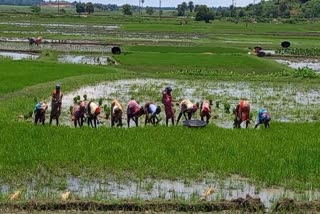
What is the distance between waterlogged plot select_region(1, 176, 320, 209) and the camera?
8.44 metres

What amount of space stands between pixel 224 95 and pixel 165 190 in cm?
1141

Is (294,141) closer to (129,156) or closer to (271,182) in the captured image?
(271,182)

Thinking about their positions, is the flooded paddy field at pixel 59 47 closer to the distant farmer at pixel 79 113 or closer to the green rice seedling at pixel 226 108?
the green rice seedling at pixel 226 108

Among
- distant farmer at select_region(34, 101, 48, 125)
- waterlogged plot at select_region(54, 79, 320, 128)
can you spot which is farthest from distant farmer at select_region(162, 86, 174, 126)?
distant farmer at select_region(34, 101, 48, 125)

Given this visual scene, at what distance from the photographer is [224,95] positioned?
65.3 feet

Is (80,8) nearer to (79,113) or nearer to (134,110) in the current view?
(134,110)

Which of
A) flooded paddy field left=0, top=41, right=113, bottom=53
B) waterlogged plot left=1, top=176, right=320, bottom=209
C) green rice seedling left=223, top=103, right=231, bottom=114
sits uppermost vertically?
waterlogged plot left=1, top=176, right=320, bottom=209

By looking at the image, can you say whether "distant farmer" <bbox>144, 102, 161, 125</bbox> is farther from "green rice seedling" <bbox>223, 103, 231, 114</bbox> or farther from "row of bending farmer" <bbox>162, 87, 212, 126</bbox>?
"green rice seedling" <bbox>223, 103, 231, 114</bbox>

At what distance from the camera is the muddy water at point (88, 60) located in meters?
30.2

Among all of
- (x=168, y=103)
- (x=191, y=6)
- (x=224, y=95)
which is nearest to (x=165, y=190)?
(x=168, y=103)

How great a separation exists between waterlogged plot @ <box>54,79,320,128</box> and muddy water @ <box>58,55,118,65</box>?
7.45 meters

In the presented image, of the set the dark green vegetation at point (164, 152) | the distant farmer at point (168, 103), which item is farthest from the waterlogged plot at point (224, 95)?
the dark green vegetation at point (164, 152)

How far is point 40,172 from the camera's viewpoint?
9547 millimetres

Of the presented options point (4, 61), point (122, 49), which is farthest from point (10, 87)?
point (122, 49)
